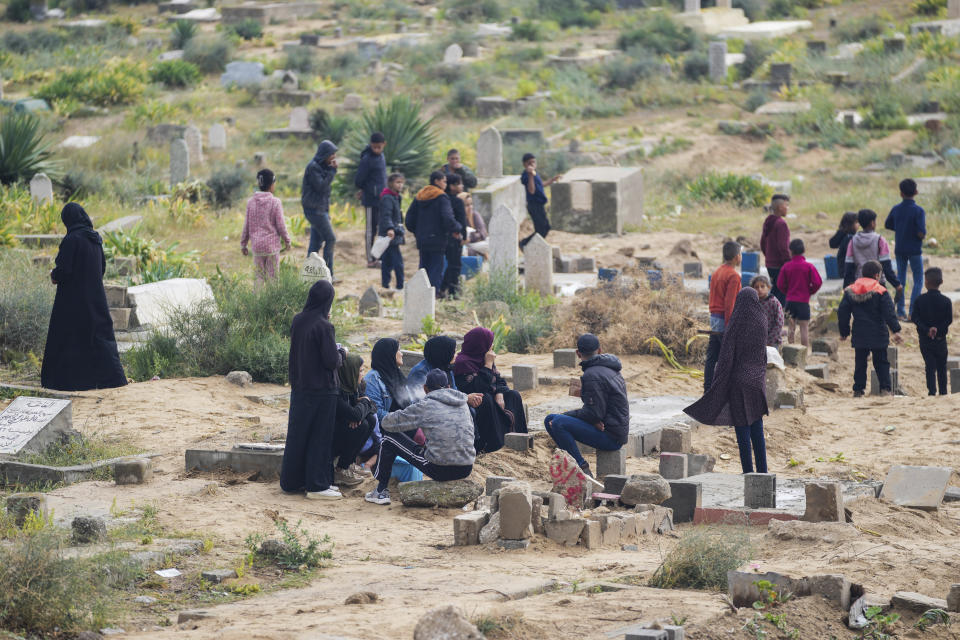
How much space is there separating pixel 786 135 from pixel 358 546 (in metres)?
25.0

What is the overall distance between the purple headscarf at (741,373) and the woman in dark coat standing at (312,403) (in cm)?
268

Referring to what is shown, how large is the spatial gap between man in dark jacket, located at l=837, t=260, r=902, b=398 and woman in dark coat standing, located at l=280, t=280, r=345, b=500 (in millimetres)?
5696

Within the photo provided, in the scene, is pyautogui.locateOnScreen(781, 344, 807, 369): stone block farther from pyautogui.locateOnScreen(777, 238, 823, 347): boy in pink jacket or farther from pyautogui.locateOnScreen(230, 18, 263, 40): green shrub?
pyautogui.locateOnScreen(230, 18, 263, 40): green shrub

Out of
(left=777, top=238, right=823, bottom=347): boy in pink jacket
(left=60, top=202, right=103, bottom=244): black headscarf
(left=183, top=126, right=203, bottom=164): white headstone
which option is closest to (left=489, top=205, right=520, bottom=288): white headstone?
(left=777, top=238, right=823, bottom=347): boy in pink jacket

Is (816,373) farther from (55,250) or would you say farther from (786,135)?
(786,135)

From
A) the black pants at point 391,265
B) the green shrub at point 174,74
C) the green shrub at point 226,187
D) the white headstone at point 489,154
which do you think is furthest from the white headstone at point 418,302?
the green shrub at point 174,74

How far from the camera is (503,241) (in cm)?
1681

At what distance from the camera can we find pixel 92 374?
1167 centimetres

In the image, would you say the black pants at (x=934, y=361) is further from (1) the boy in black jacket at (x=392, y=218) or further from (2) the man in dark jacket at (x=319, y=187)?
(2) the man in dark jacket at (x=319, y=187)

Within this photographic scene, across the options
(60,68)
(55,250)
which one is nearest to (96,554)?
(55,250)

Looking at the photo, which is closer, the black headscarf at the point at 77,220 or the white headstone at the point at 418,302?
the black headscarf at the point at 77,220

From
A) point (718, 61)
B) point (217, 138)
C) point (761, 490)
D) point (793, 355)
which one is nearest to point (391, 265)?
point (793, 355)

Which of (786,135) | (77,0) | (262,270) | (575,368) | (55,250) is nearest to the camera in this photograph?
(575,368)

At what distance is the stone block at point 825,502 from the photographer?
27.3ft
